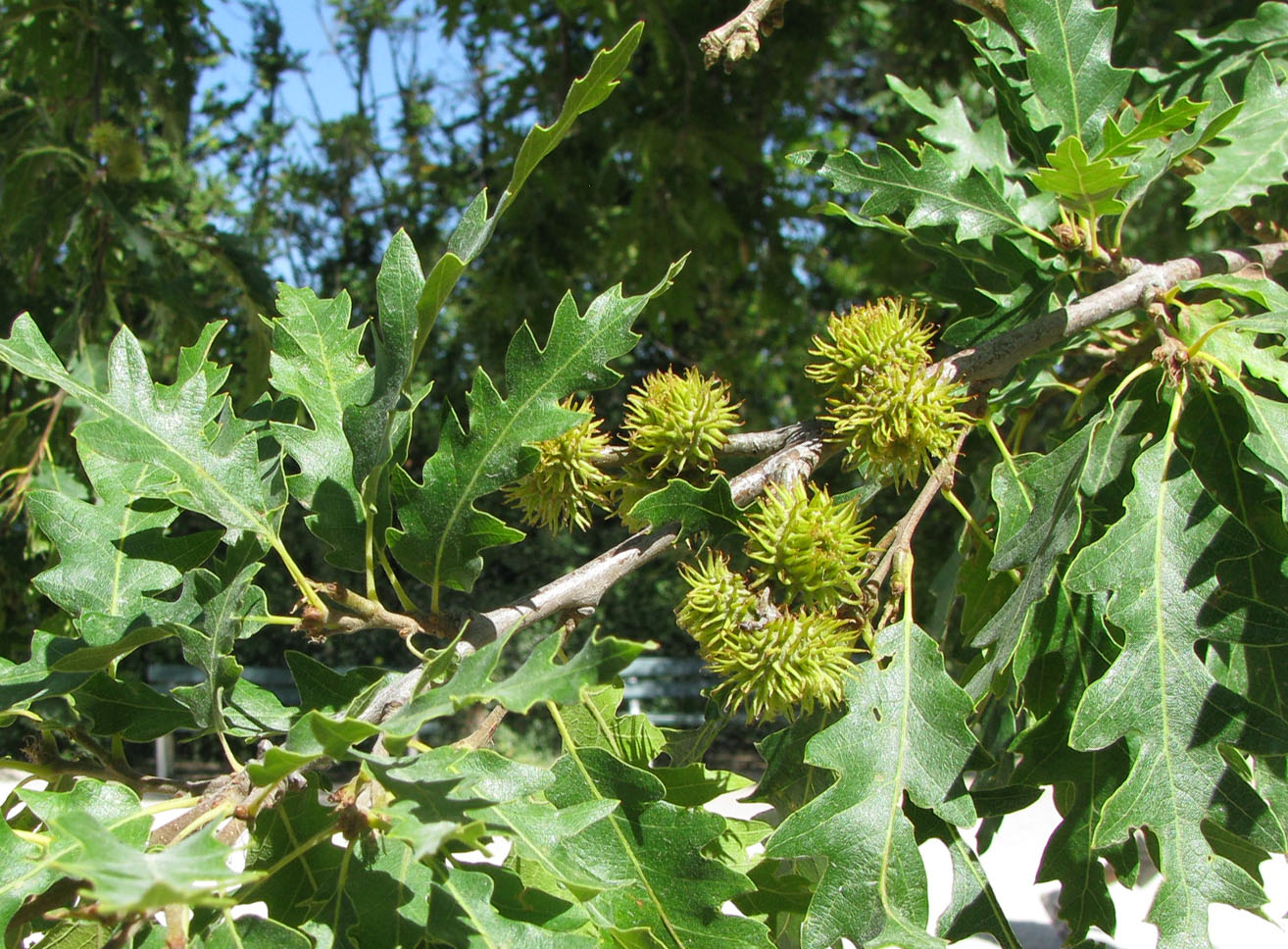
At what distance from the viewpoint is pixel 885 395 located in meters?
1.03

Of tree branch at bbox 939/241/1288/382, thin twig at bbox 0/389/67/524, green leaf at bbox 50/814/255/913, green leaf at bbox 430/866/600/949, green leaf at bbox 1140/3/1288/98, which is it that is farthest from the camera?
thin twig at bbox 0/389/67/524

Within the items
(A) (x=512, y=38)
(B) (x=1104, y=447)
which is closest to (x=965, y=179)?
(B) (x=1104, y=447)

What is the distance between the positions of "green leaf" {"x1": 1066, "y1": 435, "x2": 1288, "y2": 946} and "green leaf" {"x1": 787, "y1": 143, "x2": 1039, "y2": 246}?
36 cm

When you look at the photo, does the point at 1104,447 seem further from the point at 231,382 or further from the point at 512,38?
the point at 512,38

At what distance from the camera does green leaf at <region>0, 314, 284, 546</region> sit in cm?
97

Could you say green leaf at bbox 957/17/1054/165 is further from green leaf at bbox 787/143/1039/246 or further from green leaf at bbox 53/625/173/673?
green leaf at bbox 53/625/173/673

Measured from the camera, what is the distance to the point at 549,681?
690 millimetres

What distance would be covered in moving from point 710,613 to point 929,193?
60 cm

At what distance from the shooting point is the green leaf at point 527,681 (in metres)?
0.68

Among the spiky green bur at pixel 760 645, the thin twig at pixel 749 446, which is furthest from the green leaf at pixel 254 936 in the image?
the thin twig at pixel 749 446

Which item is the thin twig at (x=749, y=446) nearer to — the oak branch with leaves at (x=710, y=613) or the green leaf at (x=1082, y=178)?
the oak branch with leaves at (x=710, y=613)

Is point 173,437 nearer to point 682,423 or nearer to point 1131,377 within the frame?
point 682,423

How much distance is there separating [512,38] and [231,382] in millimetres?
1644

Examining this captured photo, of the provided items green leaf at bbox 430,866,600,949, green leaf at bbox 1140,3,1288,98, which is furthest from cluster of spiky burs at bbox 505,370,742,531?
green leaf at bbox 1140,3,1288,98
